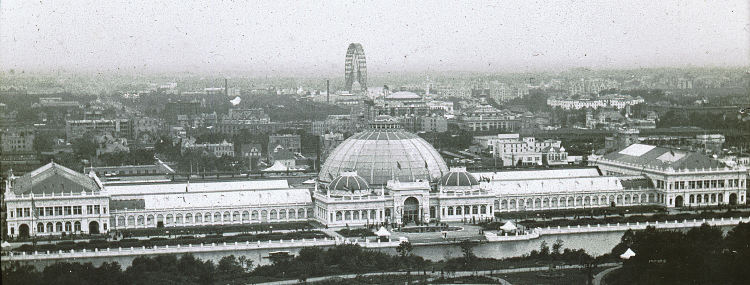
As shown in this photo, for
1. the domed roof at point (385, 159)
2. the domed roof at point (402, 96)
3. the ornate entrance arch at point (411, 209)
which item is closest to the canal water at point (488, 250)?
the ornate entrance arch at point (411, 209)

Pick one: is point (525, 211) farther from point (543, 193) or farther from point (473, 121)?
point (473, 121)

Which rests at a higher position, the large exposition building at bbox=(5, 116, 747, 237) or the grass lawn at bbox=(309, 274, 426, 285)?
the large exposition building at bbox=(5, 116, 747, 237)

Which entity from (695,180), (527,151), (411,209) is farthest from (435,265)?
(527,151)

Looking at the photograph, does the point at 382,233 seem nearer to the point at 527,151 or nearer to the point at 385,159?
the point at 385,159

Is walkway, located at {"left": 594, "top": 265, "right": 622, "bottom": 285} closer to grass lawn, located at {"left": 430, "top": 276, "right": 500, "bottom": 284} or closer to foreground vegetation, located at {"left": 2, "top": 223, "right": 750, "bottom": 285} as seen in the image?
foreground vegetation, located at {"left": 2, "top": 223, "right": 750, "bottom": 285}

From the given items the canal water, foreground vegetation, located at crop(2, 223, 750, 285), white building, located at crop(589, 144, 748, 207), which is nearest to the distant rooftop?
white building, located at crop(589, 144, 748, 207)

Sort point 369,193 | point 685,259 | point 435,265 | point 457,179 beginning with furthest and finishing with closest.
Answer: point 457,179 < point 369,193 < point 435,265 < point 685,259
